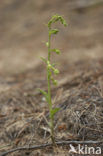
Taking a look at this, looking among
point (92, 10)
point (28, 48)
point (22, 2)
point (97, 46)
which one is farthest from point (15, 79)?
point (22, 2)

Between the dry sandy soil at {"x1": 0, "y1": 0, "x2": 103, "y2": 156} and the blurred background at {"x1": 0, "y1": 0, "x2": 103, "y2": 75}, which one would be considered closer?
the dry sandy soil at {"x1": 0, "y1": 0, "x2": 103, "y2": 156}

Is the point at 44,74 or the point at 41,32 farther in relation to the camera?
the point at 41,32

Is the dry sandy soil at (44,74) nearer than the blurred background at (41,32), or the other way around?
the dry sandy soil at (44,74)

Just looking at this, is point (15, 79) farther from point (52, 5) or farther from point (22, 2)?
point (22, 2)

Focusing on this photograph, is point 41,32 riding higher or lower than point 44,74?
higher
